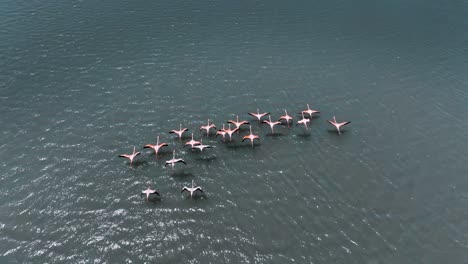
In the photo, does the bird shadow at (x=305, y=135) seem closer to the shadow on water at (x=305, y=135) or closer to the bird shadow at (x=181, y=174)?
the shadow on water at (x=305, y=135)

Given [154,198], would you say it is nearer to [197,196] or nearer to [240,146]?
[197,196]

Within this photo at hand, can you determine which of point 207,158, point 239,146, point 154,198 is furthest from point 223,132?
point 154,198

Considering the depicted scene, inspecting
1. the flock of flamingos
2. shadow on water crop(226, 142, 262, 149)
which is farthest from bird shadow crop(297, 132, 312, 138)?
shadow on water crop(226, 142, 262, 149)

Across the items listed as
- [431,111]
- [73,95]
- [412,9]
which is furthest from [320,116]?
[412,9]

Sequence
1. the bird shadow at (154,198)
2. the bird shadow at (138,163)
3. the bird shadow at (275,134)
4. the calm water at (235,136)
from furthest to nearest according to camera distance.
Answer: the bird shadow at (275,134)
the bird shadow at (138,163)
the bird shadow at (154,198)
the calm water at (235,136)

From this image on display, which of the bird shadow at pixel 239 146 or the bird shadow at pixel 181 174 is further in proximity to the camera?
the bird shadow at pixel 239 146

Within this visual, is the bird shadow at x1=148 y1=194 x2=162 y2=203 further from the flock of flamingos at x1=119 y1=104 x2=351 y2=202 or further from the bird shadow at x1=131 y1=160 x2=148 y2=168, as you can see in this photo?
the bird shadow at x1=131 y1=160 x2=148 y2=168

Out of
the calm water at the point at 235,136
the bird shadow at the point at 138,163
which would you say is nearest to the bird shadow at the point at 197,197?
the calm water at the point at 235,136

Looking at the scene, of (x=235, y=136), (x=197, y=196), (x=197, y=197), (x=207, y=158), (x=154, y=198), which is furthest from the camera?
(x=235, y=136)

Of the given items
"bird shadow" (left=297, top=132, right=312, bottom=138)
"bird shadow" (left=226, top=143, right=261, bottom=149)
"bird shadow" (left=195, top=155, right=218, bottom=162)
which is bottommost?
"bird shadow" (left=195, top=155, right=218, bottom=162)
